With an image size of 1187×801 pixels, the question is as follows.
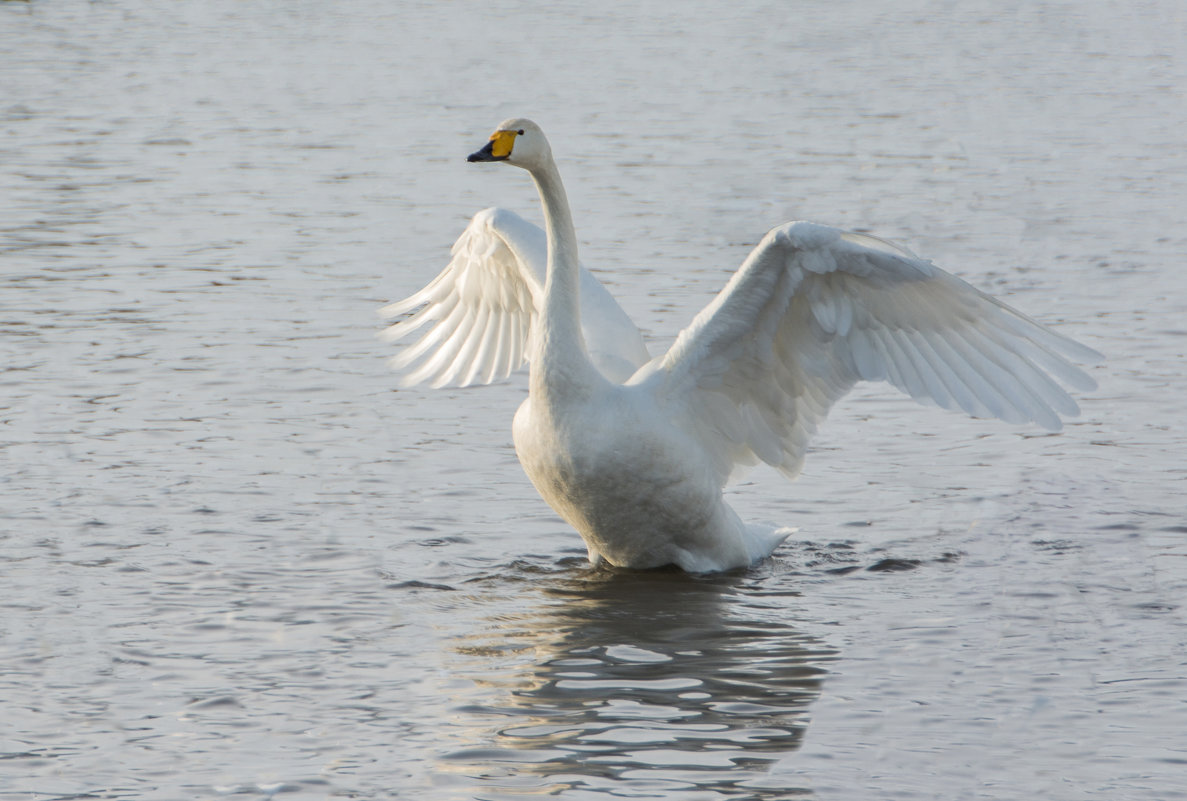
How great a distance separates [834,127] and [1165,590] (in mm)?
16445

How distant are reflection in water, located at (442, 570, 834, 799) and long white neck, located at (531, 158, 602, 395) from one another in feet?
3.82

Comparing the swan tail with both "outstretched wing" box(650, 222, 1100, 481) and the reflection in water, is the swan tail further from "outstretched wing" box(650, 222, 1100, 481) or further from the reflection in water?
"outstretched wing" box(650, 222, 1100, 481)

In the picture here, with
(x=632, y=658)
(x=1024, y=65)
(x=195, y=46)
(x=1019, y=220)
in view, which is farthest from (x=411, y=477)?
(x=195, y=46)

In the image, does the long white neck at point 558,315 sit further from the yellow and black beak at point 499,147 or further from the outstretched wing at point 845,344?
the outstretched wing at point 845,344

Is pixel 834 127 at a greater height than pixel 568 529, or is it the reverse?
pixel 834 127

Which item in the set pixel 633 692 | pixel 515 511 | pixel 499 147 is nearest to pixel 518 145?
pixel 499 147

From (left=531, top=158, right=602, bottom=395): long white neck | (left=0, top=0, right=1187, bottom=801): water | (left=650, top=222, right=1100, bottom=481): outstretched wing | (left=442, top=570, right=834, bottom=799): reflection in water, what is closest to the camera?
(left=442, top=570, right=834, bottom=799): reflection in water

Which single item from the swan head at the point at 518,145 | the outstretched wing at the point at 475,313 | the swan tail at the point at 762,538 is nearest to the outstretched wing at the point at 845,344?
the swan tail at the point at 762,538

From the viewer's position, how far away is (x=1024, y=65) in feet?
102

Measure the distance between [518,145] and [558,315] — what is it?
35.5 inches

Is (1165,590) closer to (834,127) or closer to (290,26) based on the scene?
(834,127)

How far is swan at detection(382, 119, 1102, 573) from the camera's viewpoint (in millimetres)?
8539

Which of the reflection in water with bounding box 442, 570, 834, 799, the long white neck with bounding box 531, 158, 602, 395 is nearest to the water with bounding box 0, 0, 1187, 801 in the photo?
the reflection in water with bounding box 442, 570, 834, 799

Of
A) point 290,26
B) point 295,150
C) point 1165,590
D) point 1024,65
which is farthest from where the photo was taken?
point 290,26
